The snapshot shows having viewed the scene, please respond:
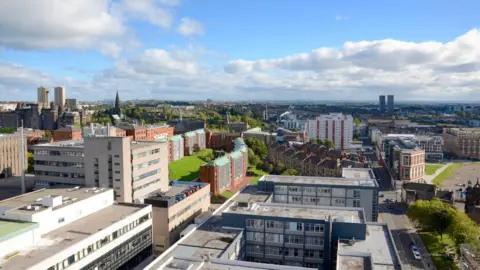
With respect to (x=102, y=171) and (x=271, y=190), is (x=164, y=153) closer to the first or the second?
(x=102, y=171)

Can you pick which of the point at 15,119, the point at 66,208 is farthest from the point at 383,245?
the point at 15,119

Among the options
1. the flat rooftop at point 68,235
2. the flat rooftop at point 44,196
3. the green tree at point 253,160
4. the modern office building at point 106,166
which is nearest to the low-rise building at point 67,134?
the green tree at point 253,160

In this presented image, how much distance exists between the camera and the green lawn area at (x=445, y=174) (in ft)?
296

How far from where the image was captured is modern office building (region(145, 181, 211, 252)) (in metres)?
44.2

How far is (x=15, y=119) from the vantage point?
15662 cm

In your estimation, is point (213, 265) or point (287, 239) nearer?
point (213, 265)

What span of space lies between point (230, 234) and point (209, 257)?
18.7ft

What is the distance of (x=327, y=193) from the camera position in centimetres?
4772

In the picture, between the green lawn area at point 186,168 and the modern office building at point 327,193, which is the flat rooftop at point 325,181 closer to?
the modern office building at point 327,193

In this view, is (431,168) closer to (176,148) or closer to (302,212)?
(176,148)

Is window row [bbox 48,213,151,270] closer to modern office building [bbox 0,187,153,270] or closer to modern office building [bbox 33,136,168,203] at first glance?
modern office building [bbox 0,187,153,270]

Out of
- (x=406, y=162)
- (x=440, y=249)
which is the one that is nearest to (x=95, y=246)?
(x=440, y=249)

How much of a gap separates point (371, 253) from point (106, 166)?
3056cm

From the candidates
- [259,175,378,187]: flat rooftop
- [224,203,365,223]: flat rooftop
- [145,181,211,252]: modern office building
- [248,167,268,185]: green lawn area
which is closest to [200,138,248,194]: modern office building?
[248,167,268,185]: green lawn area
